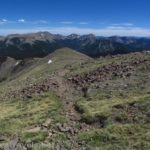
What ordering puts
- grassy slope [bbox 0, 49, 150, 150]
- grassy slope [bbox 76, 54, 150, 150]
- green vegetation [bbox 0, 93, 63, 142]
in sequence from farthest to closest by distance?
green vegetation [bbox 0, 93, 63, 142] → grassy slope [bbox 0, 49, 150, 150] → grassy slope [bbox 76, 54, 150, 150]

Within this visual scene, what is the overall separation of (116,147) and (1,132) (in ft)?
38.9

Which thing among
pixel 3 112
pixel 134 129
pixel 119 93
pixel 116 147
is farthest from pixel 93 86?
pixel 116 147

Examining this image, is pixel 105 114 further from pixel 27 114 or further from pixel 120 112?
pixel 27 114

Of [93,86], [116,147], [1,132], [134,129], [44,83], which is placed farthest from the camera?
[44,83]

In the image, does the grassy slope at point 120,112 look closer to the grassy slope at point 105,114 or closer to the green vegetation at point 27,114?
the grassy slope at point 105,114

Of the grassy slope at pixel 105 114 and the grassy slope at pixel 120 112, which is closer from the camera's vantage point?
the grassy slope at pixel 120 112

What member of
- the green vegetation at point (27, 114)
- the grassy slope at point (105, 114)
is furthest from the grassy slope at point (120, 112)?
the green vegetation at point (27, 114)

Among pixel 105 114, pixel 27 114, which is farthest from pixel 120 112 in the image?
pixel 27 114

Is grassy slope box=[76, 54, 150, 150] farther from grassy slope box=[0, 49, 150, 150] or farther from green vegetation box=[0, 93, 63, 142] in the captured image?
green vegetation box=[0, 93, 63, 142]

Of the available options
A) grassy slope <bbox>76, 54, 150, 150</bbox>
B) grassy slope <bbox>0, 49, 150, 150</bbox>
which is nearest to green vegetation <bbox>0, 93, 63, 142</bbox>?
grassy slope <bbox>0, 49, 150, 150</bbox>

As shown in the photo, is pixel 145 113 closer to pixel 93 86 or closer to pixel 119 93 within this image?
pixel 119 93

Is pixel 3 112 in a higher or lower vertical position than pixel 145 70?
lower

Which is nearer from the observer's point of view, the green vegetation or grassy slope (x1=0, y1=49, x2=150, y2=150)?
grassy slope (x1=0, y1=49, x2=150, y2=150)

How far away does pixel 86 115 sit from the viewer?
3934 cm
